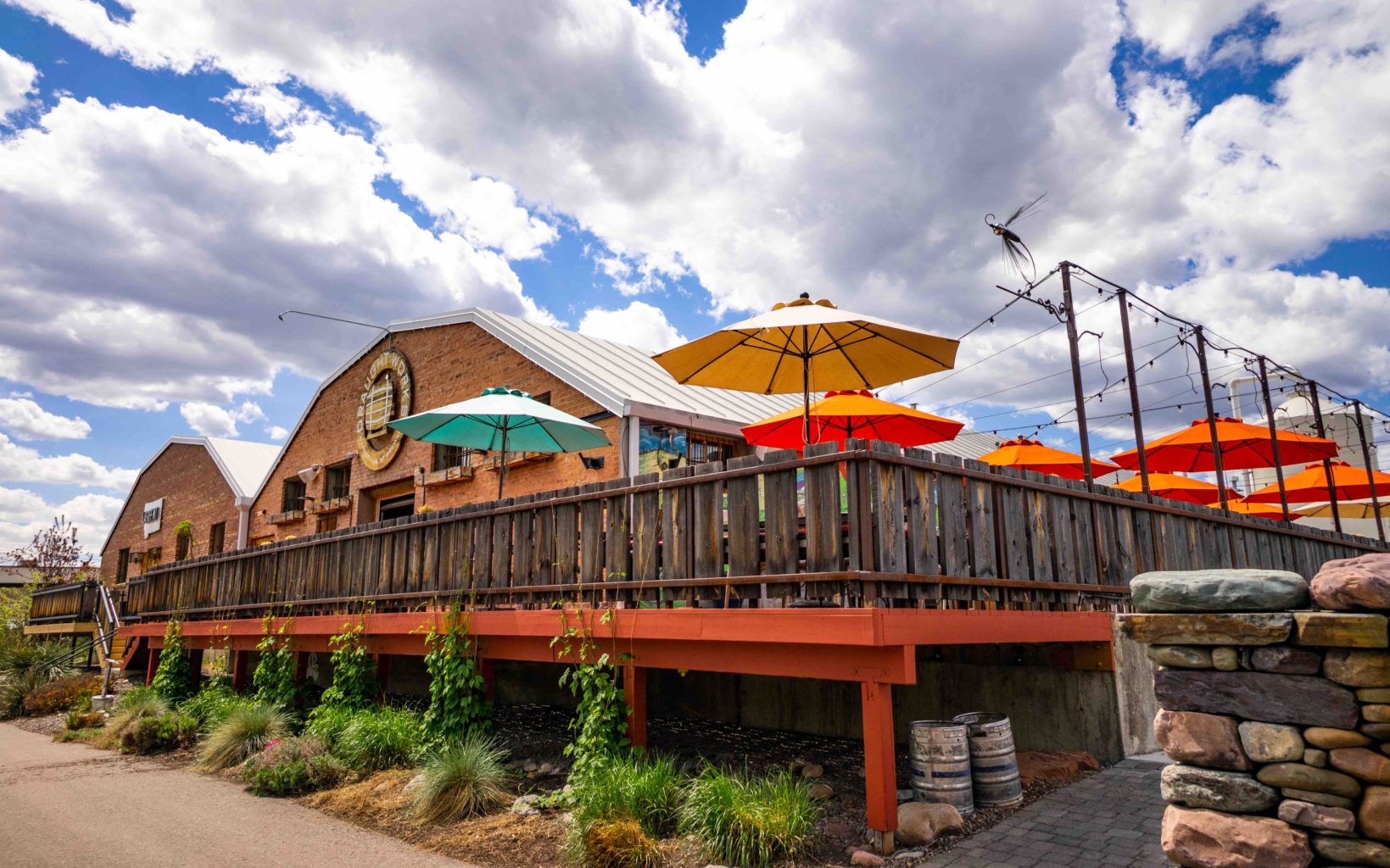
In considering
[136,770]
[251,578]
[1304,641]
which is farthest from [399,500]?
[1304,641]

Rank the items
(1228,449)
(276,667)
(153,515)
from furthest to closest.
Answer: (153,515)
(1228,449)
(276,667)

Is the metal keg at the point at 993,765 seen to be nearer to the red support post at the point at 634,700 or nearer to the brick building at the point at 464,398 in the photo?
the red support post at the point at 634,700

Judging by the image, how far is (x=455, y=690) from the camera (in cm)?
735

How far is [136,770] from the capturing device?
872 centimetres

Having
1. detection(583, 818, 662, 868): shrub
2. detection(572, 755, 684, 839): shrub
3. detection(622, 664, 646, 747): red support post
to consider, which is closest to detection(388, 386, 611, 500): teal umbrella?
detection(622, 664, 646, 747): red support post

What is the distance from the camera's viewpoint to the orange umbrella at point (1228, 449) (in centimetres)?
1116

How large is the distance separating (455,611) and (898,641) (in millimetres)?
4390

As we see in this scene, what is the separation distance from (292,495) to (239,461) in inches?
222

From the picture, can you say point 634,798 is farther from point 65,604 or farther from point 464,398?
point 65,604

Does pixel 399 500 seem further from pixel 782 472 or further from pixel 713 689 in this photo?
pixel 782 472

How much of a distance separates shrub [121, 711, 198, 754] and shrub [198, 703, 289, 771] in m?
1.15

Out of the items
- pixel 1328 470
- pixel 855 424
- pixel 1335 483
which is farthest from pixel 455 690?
pixel 1335 483

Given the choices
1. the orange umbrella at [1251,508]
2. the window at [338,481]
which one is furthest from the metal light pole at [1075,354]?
the window at [338,481]

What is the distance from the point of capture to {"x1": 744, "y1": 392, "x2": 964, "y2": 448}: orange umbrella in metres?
9.41
